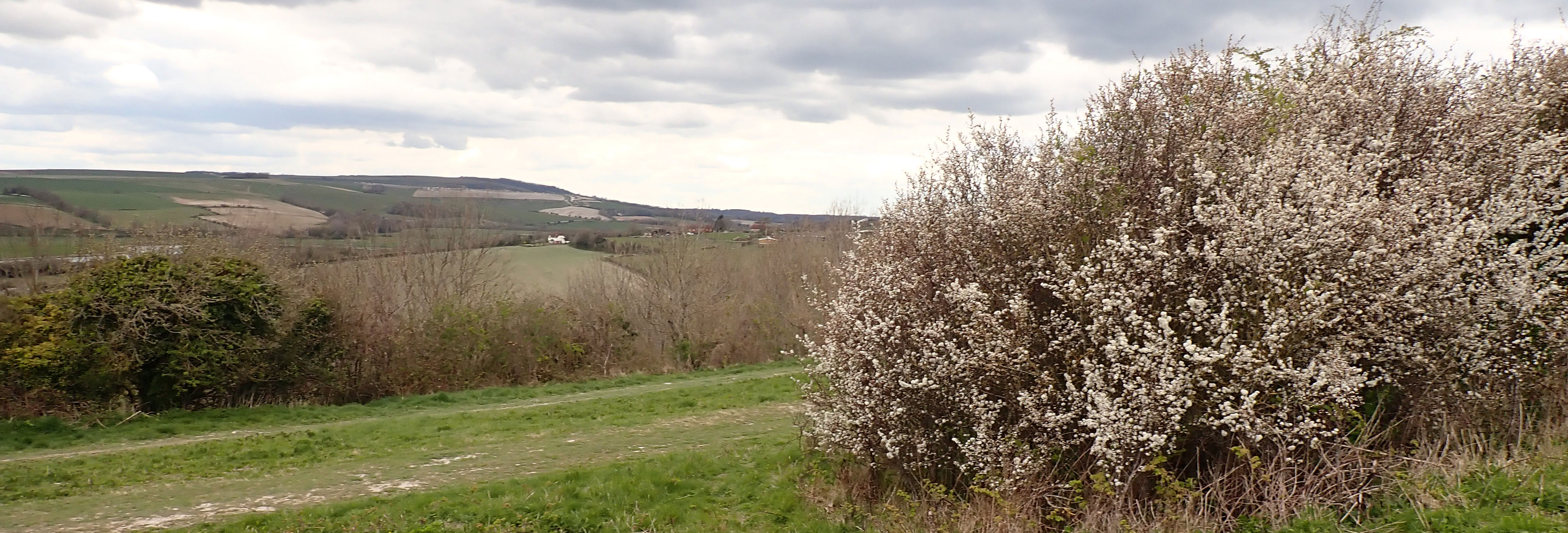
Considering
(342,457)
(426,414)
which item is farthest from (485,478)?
(426,414)

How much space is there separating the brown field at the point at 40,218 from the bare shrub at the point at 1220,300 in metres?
19.3

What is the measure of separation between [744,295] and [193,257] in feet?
69.6

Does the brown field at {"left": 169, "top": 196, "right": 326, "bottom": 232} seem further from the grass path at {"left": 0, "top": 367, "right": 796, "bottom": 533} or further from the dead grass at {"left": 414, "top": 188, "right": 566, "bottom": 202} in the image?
the grass path at {"left": 0, "top": 367, "right": 796, "bottom": 533}

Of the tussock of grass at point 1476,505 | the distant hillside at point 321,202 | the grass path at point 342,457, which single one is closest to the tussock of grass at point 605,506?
the grass path at point 342,457

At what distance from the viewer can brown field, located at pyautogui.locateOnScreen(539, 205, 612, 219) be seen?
243ft

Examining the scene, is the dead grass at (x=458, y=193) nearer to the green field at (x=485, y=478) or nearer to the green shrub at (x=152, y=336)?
the green shrub at (x=152, y=336)

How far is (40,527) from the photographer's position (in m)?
9.17

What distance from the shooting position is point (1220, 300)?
698 cm

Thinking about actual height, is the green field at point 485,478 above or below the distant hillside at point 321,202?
below

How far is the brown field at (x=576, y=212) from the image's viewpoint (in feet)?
243

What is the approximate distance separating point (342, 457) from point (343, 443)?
3.28ft

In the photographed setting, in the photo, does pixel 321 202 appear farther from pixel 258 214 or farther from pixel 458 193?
pixel 458 193

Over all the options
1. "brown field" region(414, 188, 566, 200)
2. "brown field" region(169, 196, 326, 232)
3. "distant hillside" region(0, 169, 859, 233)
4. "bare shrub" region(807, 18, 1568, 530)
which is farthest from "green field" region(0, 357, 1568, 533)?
"brown field" region(414, 188, 566, 200)

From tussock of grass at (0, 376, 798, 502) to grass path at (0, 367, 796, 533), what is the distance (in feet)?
0.11
